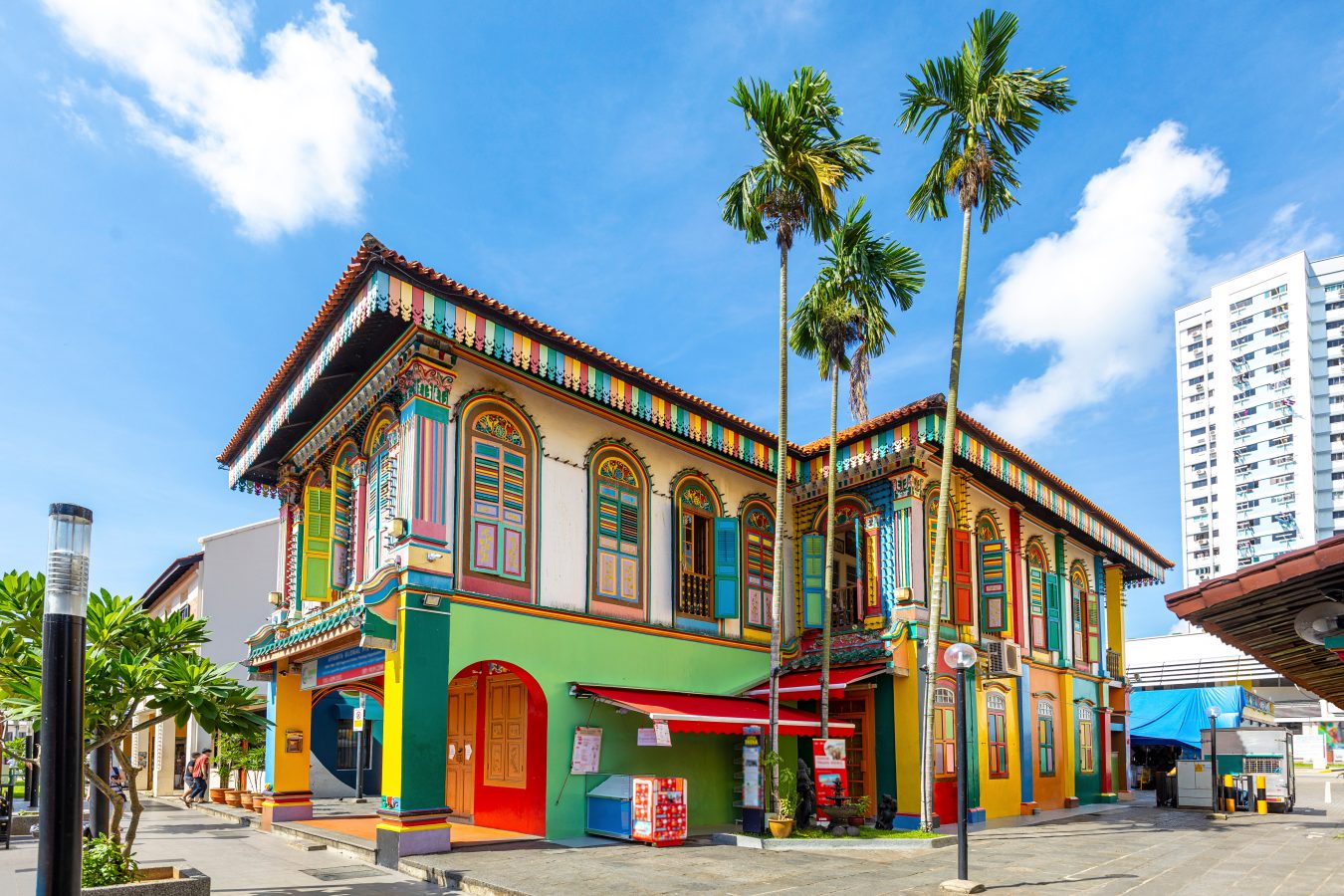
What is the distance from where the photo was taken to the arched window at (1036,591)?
78.6ft

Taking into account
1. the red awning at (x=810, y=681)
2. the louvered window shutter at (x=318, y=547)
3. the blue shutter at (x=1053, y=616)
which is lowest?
the red awning at (x=810, y=681)

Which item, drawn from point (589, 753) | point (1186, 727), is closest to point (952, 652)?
point (589, 753)

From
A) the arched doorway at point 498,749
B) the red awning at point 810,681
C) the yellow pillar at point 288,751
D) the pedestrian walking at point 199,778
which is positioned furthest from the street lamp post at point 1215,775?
the pedestrian walking at point 199,778

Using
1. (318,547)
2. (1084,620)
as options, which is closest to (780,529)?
(318,547)

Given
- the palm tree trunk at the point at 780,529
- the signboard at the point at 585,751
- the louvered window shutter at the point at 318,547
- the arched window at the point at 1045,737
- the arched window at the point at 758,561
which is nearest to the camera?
the signboard at the point at 585,751

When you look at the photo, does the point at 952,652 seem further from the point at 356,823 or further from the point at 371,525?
the point at 356,823

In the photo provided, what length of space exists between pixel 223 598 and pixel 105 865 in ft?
72.9

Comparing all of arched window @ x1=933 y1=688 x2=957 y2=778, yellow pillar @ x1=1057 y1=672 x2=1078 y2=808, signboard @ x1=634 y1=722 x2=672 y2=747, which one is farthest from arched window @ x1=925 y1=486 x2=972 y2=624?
signboard @ x1=634 y1=722 x2=672 y2=747

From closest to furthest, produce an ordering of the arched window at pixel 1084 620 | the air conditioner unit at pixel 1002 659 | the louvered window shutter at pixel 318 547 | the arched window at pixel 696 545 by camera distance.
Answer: the louvered window shutter at pixel 318 547, the arched window at pixel 696 545, the air conditioner unit at pixel 1002 659, the arched window at pixel 1084 620

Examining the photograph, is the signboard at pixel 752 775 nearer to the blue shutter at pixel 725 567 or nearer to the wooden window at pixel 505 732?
the blue shutter at pixel 725 567

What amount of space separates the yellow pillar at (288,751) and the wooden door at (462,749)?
2464 mm

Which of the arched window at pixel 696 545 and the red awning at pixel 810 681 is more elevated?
the arched window at pixel 696 545

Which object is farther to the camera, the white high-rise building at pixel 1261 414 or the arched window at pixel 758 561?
the white high-rise building at pixel 1261 414

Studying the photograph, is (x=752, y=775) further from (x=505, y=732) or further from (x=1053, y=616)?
(x=1053, y=616)
